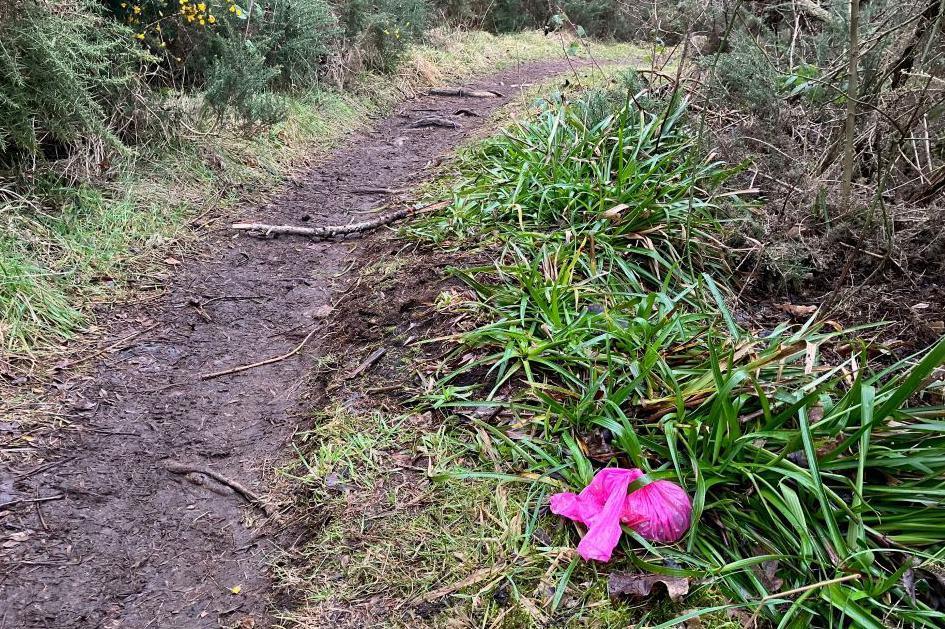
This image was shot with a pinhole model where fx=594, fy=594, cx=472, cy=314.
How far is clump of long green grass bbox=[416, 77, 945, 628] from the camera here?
5.92 ft

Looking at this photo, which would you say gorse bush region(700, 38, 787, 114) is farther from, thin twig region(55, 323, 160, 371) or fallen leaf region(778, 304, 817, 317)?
thin twig region(55, 323, 160, 371)

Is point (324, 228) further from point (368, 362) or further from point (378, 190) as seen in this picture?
point (368, 362)

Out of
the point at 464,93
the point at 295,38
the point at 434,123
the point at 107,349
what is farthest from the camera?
the point at 464,93

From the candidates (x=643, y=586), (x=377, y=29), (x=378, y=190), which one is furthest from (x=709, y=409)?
(x=377, y=29)

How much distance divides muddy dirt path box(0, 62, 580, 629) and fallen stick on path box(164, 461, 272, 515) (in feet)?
0.08

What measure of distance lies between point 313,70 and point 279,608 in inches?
241

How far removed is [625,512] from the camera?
197 centimetres

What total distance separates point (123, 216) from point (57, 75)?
35.6 inches

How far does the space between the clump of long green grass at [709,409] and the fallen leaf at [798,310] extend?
0.36m

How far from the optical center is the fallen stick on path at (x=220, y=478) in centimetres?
248

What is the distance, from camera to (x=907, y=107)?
141 inches

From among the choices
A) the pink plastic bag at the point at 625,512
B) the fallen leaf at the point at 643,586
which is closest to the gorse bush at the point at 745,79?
the pink plastic bag at the point at 625,512

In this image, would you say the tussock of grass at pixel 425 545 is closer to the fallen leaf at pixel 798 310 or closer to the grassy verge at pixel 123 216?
the grassy verge at pixel 123 216

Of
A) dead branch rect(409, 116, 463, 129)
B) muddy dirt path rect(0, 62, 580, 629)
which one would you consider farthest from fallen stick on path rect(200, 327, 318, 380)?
dead branch rect(409, 116, 463, 129)
